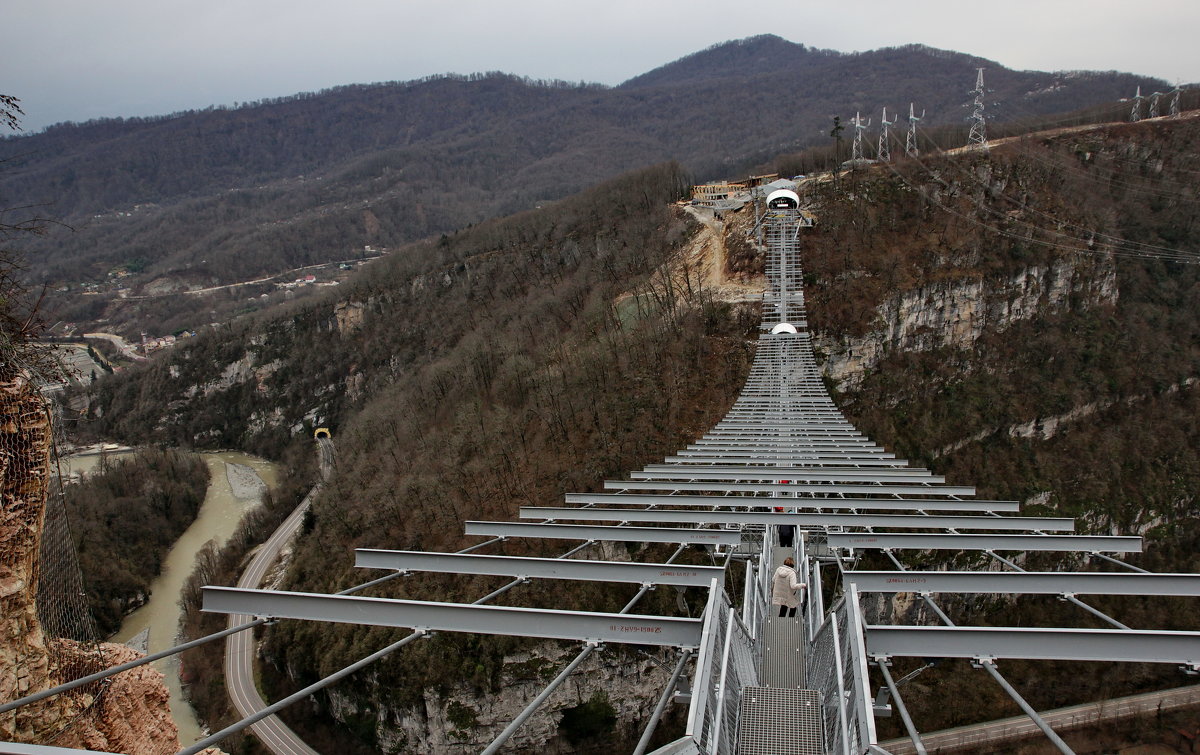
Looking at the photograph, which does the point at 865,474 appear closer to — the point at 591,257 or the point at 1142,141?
the point at 591,257

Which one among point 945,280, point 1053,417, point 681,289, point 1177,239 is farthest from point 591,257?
point 1177,239

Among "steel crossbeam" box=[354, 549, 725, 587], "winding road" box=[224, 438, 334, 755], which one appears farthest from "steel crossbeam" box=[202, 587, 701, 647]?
"winding road" box=[224, 438, 334, 755]

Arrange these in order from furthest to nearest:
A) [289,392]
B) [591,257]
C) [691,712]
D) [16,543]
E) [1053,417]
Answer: [289,392], [591,257], [1053,417], [16,543], [691,712]

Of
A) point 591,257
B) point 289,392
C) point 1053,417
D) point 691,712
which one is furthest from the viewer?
point 289,392

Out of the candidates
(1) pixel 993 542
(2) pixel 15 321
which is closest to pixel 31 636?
(2) pixel 15 321

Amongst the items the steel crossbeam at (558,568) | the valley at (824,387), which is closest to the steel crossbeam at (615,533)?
the steel crossbeam at (558,568)

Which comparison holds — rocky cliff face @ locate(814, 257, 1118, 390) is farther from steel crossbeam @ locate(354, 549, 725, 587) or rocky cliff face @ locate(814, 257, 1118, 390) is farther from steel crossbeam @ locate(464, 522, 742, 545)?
steel crossbeam @ locate(354, 549, 725, 587)
